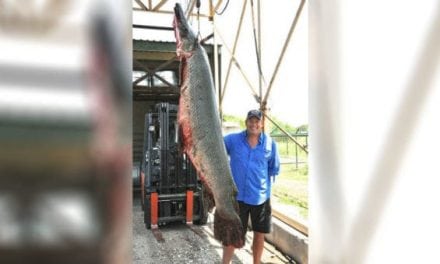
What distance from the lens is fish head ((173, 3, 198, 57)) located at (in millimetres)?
1827

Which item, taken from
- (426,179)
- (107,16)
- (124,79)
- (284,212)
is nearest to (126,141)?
(124,79)

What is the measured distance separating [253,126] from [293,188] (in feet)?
19.1

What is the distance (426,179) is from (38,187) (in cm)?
74

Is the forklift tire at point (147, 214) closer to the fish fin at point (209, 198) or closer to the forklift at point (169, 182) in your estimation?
the forklift at point (169, 182)

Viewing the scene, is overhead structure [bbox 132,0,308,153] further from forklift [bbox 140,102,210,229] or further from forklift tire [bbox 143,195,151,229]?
forklift tire [bbox 143,195,151,229]

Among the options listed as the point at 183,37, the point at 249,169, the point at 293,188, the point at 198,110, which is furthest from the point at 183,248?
the point at 293,188

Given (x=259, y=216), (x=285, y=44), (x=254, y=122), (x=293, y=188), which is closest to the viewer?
(x=254, y=122)

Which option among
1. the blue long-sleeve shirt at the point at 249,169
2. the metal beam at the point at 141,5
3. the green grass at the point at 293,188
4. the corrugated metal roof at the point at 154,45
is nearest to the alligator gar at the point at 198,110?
the blue long-sleeve shirt at the point at 249,169

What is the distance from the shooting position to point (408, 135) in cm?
79

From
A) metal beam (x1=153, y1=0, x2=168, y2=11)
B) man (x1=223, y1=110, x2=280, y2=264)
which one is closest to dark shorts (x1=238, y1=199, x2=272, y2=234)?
man (x1=223, y1=110, x2=280, y2=264)

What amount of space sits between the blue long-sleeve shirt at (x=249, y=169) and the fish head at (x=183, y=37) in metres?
1.73

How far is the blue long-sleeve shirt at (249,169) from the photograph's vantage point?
3418 mm

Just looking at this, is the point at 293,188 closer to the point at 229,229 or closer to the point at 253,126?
the point at 253,126

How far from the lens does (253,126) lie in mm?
3416
